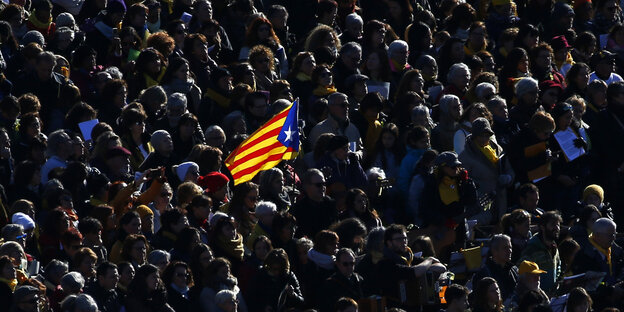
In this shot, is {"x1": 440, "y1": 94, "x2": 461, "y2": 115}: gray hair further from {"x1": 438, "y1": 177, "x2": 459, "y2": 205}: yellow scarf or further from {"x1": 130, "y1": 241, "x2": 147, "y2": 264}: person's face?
{"x1": 130, "y1": 241, "x2": 147, "y2": 264}: person's face

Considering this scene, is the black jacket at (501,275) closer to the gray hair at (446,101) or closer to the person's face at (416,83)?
the gray hair at (446,101)

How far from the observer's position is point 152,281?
17.0 m

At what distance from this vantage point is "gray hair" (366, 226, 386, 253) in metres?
18.6

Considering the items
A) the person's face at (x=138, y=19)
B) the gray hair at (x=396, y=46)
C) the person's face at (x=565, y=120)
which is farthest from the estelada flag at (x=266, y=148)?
the person's face at (x=565, y=120)

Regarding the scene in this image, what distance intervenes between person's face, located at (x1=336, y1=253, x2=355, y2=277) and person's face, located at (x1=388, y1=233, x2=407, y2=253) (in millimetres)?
567

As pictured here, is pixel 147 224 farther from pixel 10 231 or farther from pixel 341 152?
pixel 341 152

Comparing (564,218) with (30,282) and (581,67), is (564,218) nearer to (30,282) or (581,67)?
(581,67)

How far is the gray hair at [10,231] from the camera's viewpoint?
17.3 metres

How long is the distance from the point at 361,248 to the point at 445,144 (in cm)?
299

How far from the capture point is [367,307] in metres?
18.2

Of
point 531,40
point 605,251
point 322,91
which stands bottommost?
point 531,40

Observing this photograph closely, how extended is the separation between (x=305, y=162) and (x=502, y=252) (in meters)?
2.46

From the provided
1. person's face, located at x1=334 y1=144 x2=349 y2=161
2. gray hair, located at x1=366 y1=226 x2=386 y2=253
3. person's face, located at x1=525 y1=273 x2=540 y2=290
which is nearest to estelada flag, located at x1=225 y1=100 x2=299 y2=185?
person's face, located at x1=334 y1=144 x2=349 y2=161

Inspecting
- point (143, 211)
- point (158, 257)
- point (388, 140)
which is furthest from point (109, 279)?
point (388, 140)
